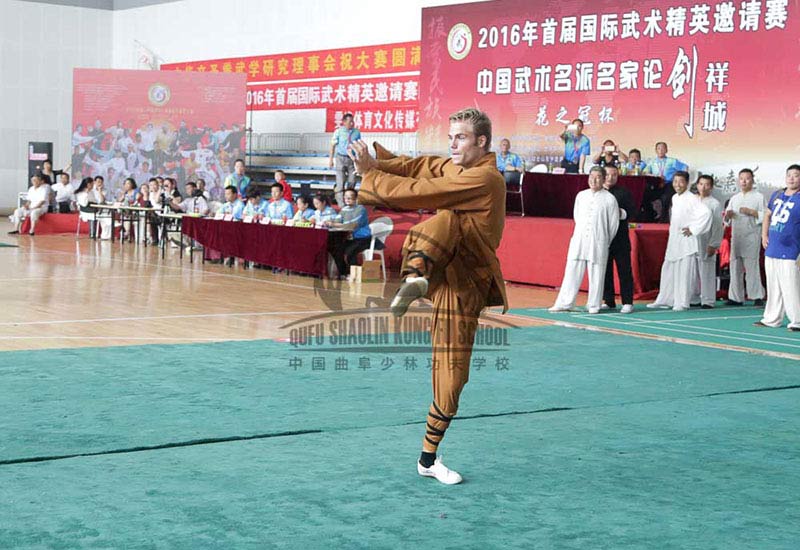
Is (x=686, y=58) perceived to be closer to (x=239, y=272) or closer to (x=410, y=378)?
(x=239, y=272)

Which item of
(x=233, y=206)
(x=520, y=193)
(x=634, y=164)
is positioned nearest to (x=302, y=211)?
(x=233, y=206)

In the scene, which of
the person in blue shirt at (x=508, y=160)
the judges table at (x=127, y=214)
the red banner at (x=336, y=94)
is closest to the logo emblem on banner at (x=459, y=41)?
the red banner at (x=336, y=94)

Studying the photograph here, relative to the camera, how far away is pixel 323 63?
22.3 metres

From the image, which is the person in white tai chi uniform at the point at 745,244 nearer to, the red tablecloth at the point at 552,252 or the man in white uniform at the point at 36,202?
the red tablecloth at the point at 552,252

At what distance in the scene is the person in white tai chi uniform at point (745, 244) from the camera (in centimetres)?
1298

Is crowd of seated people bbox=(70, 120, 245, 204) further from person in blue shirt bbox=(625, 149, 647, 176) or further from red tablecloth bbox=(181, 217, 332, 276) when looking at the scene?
person in blue shirt bbox=(625, 149, 647, 176)

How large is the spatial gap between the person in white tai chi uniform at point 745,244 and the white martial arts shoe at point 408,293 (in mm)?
9180

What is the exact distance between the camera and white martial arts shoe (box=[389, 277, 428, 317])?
4.46m

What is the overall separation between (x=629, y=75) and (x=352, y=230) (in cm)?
514

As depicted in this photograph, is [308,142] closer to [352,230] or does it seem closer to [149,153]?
[149,153]

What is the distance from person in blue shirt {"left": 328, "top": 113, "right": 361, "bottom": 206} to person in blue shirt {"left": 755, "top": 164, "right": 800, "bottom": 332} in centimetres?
971

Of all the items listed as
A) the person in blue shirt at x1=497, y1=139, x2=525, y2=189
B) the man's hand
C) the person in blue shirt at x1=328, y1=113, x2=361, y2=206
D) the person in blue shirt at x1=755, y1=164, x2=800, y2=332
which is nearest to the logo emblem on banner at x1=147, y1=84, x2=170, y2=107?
the person in blue shirt at x1=328, y1=113, x2=361, y2=206

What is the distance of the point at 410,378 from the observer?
7.44 metres

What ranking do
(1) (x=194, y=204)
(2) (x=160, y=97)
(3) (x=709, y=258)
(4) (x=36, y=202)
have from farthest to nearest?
(2) (x=160, y=97), (4) (x=36, y=202), (1) (x=194, y=204), (3) (x=709, y=258)
